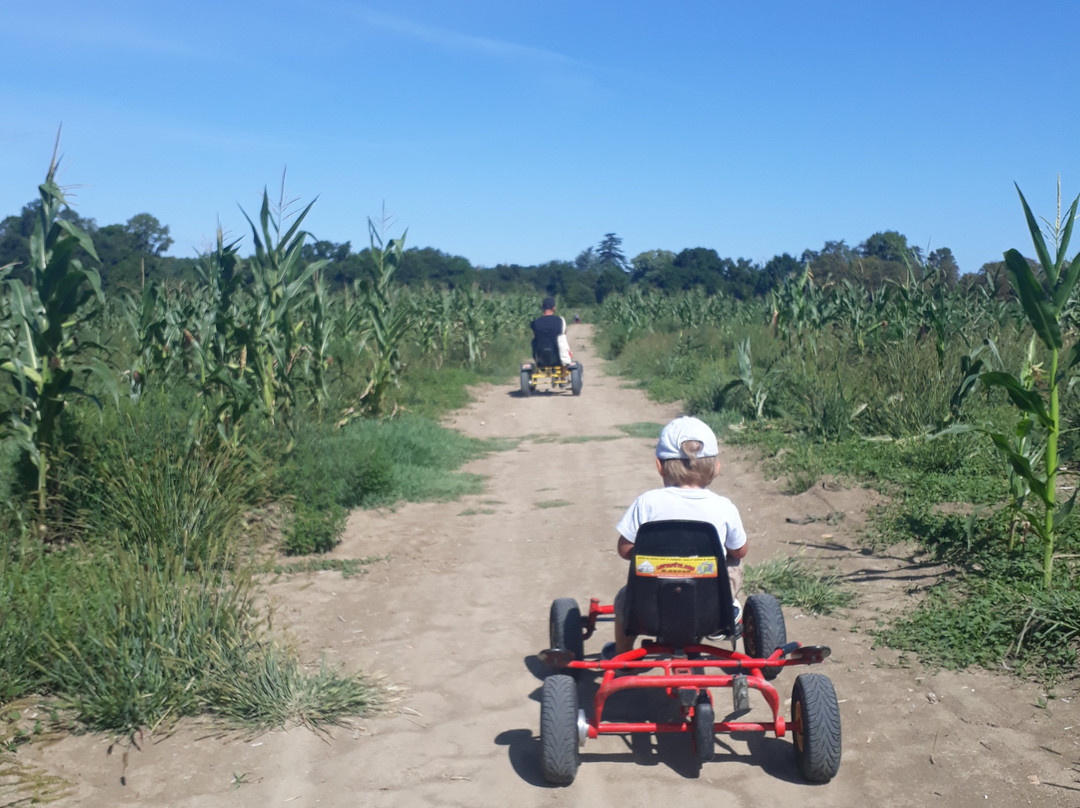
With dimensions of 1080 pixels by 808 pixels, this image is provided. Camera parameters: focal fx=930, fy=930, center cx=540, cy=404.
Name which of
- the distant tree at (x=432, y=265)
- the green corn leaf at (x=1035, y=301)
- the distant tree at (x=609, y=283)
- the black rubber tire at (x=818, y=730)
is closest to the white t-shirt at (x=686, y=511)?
the black rubber tire at (x=818, y=730)

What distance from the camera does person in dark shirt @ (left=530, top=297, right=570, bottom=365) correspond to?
56.9 ft

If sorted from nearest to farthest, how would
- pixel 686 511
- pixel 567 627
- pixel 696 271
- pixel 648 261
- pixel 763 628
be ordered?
1. pixel 686 511
2. pixel 763 628
3. pixel 567 627
4. pixel 696 271
5. pixel 648 261

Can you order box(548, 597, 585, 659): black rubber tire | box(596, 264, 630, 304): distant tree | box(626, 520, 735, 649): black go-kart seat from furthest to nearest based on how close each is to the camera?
box(596, 264, 630, 304): distant tree → box(548, 597, 585, 659): black rubber tire → box(626, 520, 735, 649): black go-kart seat

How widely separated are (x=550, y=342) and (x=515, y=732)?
13452 millimetres

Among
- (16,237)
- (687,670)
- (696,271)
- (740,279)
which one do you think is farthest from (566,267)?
(687,670)

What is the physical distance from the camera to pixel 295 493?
740 centimetres

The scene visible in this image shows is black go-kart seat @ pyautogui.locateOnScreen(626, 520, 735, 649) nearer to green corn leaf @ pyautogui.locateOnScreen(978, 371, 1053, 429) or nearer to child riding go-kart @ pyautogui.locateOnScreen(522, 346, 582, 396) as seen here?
green corn leaf @ pyautogui.locateOnScreen(978, 371, 1053, 429)

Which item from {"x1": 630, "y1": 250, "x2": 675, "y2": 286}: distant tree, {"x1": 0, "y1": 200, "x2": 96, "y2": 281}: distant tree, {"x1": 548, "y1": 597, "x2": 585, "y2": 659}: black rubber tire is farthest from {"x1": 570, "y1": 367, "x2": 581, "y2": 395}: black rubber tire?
{"x1": 630, "y1": 250, "x2": 675, "y2": 286}: distant tree

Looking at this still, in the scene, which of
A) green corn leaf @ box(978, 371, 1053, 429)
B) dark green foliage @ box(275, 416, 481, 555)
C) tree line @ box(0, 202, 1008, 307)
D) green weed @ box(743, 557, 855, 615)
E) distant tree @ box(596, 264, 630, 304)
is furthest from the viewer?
distant tree @ box(596, 264, 630, 304)

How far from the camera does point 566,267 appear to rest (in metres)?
96.1

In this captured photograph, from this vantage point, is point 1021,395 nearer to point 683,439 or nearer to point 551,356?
point 683,439

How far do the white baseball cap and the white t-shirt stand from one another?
0.16m

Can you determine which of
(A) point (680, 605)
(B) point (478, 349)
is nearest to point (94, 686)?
(A) point (680, 605)

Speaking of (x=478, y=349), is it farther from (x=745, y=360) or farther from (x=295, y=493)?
(x=295, y=493)
